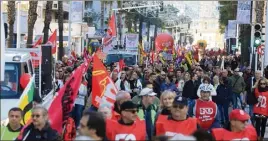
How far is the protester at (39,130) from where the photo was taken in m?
8.36

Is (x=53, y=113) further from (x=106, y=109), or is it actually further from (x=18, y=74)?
(x=18, y=74)

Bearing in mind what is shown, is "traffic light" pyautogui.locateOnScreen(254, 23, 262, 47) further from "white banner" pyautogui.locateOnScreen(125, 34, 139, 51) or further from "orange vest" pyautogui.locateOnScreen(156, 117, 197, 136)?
"orange vest" pyautogui.locateOnScreen(156, 117, 197, 136)

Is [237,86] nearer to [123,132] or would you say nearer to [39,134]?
[123,132]

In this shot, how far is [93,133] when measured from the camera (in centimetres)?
671

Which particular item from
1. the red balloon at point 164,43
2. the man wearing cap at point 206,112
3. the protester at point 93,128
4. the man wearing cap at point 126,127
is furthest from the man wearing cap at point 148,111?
the red balloon at point 164,43

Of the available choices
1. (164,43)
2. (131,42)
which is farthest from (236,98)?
(164,43)

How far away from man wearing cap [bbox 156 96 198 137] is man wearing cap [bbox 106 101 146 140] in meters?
0.38

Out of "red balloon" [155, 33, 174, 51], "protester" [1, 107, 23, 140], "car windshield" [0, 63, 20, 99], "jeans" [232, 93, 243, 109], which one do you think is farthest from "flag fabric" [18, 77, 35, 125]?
"red balloon" [155, 33, 174, 51]

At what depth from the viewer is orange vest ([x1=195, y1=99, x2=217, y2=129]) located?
464 inches

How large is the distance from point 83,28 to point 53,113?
55237mm

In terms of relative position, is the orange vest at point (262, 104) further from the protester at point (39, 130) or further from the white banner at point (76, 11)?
the white banner at point (76, 11)

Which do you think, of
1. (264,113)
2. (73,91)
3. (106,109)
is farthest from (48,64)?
(106,109)

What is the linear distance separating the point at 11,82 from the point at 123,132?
5493mm

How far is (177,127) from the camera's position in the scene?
8664mm
